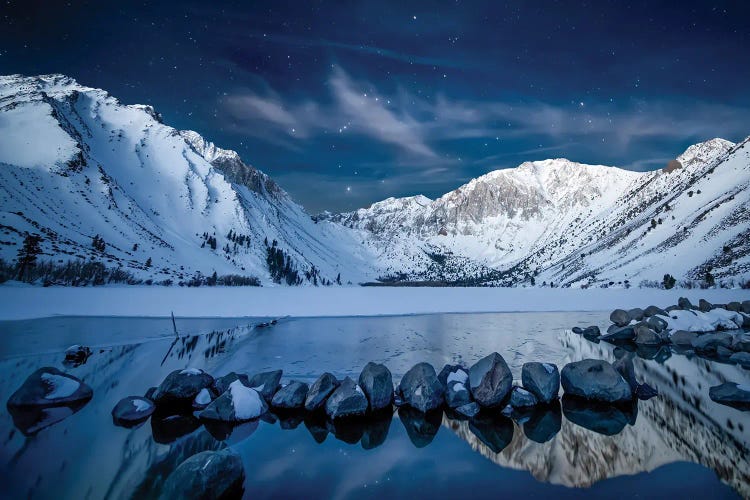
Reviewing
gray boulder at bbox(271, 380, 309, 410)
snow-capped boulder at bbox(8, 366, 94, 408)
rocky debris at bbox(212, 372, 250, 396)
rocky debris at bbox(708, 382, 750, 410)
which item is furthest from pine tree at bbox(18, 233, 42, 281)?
rocky debris at bbox(708, 382, 750, 410)

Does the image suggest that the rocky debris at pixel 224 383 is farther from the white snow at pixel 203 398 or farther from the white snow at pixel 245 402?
the white snow at pixel 245 402

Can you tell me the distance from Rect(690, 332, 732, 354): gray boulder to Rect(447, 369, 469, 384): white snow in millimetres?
19447

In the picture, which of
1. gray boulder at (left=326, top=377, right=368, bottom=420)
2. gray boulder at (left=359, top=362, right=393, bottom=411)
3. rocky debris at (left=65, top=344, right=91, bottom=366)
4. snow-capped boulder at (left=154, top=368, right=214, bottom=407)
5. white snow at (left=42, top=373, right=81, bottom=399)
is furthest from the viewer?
rocky debris at (left=65, top=344, right=91, bottom=366)

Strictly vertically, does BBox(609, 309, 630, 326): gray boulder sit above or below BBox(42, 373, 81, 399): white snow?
above

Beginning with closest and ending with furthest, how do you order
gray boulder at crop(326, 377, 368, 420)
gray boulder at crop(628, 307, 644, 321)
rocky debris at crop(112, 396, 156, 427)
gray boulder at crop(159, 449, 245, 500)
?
gray boulder at crop(159, 449, 245, 500) < rocky debris at crop(112, 396, 156, 427) < gray boulder at crop(326, 377, 368, 420) < gray boulder at crop(628, 307, 644, 321)

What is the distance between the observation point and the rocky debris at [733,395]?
14.7 meters

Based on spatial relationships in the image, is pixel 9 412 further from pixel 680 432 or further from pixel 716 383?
pixel 716 383

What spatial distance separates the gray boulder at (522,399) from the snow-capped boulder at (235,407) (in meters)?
9.37

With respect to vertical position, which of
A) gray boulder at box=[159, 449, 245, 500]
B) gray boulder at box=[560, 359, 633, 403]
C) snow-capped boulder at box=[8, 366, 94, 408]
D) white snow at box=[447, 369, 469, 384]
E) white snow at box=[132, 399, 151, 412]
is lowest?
snow-capped boulder at box=[8, 366, 94, 408]

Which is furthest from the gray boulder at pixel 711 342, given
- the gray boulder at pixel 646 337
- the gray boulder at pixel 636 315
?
the gray boulder at pixel 636 315

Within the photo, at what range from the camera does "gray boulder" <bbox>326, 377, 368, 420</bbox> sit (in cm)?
1359

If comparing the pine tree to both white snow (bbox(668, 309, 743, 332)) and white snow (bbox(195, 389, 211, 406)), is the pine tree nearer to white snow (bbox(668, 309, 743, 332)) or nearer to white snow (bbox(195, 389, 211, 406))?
white snow (bbox(195, 389, 211, 406))

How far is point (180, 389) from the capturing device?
14633mm

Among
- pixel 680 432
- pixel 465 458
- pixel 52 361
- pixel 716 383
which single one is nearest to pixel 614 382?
pixel 680 432
